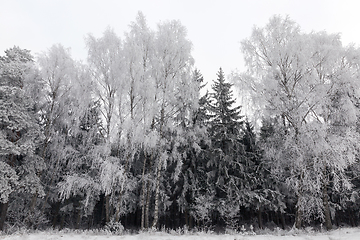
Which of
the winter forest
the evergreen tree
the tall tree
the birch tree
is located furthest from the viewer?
the evergreen tree

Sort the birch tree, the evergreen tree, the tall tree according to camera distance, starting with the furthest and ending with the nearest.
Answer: the evergreen tree → the tall tree → the birch tree

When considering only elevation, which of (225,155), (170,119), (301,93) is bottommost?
(225,155)

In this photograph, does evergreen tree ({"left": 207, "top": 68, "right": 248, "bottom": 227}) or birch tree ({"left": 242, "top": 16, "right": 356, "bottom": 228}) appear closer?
birch tree ({"left": 242, "top": 16, "right": 356, "bottom": 228})

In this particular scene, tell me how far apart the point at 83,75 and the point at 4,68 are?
5101mm

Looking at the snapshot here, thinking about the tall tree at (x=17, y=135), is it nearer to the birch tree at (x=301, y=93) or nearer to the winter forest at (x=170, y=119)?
the winter forest at (x=170, y=119)

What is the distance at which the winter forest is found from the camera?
36.6 ft

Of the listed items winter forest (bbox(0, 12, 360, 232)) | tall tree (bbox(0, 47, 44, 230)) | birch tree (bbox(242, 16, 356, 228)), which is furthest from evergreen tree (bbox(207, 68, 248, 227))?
tall tree (bbox(0, 47, 44, 230))

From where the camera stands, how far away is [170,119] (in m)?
13.9

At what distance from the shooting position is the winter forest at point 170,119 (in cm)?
1116

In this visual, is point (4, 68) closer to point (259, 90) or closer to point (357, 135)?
point (259, 90)

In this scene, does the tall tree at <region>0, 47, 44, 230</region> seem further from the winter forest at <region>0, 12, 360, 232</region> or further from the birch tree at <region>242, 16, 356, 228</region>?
the birch tree at <region>242, 16, 356, 228</region>

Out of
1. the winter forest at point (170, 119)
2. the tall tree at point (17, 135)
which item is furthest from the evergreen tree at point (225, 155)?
the tall tree at point (17, 135)

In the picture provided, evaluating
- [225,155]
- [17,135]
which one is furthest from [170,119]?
[17,135]

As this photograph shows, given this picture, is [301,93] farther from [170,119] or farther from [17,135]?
[17,135]
